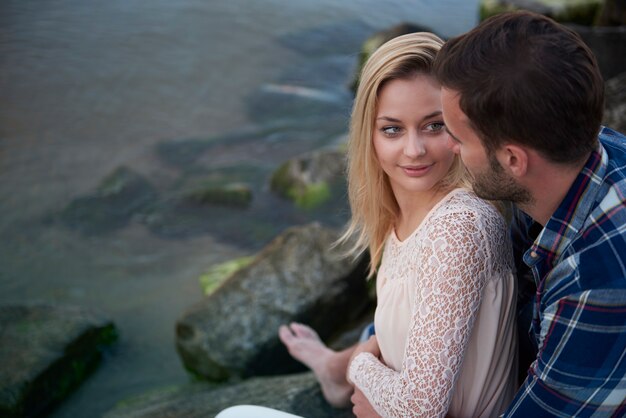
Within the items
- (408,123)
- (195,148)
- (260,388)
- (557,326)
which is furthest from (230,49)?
(557,326)

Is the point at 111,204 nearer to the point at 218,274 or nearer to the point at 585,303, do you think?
the point at 218,274

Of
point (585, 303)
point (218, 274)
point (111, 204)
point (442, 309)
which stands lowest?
point (111, 204)

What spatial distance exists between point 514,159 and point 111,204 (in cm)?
528

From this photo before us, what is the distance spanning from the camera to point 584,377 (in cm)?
176

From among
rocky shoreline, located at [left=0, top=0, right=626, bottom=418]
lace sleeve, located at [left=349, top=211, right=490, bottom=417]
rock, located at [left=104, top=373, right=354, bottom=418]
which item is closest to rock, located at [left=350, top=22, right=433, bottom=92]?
rocky shoreline, located at [left=0, top=0, right=626, bottom=418]

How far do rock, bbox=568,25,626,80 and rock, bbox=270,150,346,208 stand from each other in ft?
8.10

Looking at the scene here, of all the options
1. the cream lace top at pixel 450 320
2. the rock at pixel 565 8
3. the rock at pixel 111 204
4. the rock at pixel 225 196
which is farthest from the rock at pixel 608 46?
the cream lace top at pixel 450 320

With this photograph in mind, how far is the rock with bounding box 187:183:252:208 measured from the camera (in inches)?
255

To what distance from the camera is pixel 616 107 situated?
399 centimetres

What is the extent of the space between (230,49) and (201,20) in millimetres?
884

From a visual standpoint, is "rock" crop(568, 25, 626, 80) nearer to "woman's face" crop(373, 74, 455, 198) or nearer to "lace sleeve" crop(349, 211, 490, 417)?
"woman's face" crop(373, 74, 455, 198)

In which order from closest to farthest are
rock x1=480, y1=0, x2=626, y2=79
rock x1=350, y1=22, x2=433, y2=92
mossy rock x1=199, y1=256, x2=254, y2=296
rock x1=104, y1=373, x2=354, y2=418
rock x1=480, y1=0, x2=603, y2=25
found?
1. rock x1=104, y1=373, x2=354, y2=418
2. mossy rock x1=199, y1=256, x2=254, y2=296
3. rock x1=480, y1=0, x2=626, y2=79
4. rock x1=350, y1=22, x2=433, y2=92
5. rock x1=480, y1=0, x2=603, y2=25

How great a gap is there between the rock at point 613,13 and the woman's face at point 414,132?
21.7 ft

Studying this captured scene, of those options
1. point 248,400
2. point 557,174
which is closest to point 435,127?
point 557,174
